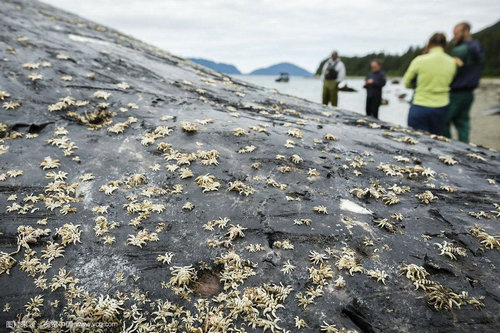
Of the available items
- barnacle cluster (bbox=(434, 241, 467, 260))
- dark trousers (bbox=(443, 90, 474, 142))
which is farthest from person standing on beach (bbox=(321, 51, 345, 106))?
barnacle cluster (bbox=(434, 241, 467, 260))

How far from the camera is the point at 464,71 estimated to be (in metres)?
10.5

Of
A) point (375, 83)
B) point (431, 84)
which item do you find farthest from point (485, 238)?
point (375, 83)

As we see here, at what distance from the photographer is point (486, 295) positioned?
11.9 ft

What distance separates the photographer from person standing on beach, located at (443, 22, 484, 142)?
33.0 feet

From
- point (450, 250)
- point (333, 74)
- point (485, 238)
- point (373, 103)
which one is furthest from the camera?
point (333, 74)

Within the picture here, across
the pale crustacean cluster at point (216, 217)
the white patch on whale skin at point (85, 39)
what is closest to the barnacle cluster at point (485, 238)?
the pale crustacean cluster at point (216, 217)

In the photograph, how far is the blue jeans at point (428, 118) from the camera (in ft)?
33.2

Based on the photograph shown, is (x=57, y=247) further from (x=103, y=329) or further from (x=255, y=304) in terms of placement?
(x=255, y=304)

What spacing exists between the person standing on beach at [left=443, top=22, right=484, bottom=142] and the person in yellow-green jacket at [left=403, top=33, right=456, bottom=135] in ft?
3.24

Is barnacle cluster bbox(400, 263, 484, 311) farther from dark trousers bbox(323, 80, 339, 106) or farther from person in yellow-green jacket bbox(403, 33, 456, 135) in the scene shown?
dark trousers bbox(323, 80, 339, 106)

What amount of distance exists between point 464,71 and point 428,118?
234cm

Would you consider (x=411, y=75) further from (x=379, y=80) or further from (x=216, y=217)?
(x=216, y=217)

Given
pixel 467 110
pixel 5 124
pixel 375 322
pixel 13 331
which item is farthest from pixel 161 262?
pixel 467 110

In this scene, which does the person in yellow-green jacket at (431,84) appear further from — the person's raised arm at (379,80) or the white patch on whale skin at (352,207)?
the white patch on whale skin at (352,207)
